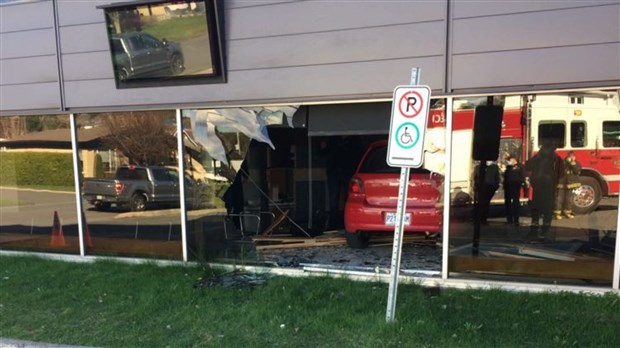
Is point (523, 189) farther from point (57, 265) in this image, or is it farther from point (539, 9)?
point (57, 265)

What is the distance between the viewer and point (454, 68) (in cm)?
554

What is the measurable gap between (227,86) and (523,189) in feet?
12.8

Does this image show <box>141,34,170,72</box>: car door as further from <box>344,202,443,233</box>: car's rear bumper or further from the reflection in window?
<box>344,202,443,233</box>: car's rear bumper

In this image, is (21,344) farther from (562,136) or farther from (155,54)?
(562,136)

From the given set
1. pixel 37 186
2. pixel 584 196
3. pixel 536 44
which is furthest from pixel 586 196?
pixel 37 186

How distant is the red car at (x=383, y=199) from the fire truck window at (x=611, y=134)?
2.03 metres

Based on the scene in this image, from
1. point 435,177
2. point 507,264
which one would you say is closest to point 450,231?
point 507,264

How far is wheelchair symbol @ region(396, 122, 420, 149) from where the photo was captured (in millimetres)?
4273

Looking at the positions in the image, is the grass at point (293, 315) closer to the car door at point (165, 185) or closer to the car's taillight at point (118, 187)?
the car door at point (165, 185)

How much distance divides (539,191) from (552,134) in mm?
696

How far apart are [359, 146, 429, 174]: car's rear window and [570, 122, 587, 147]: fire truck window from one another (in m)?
2.41

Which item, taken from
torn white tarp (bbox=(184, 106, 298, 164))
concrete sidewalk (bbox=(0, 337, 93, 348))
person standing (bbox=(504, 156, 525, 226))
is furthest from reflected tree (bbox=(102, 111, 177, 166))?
person standing (bbox=(504, 156, 525, 226))

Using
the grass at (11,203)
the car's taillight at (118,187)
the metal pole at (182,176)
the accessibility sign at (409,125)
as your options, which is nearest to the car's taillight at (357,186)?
the metal pole at (182,176)

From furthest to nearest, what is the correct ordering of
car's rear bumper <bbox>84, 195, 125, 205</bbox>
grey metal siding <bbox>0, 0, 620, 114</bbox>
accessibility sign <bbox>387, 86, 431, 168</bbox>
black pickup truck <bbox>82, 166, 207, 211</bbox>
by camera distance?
1. car's rear bumper <bbox>84, 195, 125, 205</bbox>
2. black pickup truck <bbox>82, 166, 207, 211</bbox>
3. grey metal siding <bbox>0, 0, 620, 114</bbox>
4. accessibility sign <bbox>387, 86, 431, 168</bbox>
